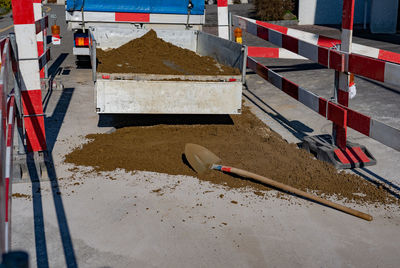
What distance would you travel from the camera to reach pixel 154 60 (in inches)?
289

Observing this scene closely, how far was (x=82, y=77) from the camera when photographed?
10812 millimetres

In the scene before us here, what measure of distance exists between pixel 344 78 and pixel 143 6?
21.3 ft

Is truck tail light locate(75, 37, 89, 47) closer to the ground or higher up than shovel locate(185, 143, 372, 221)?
higher up

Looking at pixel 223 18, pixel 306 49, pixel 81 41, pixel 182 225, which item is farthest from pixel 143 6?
pixel 182 225

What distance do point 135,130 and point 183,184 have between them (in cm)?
186

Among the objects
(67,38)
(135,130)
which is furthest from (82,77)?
(67,38)

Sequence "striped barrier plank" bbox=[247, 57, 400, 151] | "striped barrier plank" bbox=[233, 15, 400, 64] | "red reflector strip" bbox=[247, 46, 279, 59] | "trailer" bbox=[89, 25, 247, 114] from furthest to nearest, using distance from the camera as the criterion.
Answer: "red reflector strip" bbox=[247, 46, 279, 59] < "trailer" bbox=[89, 25, 247, 114] < "striped barrier plank" bbox=[233, 15, 400, 64] < "striped barrier plank" bbox=[247, 57, 400, 151]

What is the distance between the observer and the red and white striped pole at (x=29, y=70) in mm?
5137

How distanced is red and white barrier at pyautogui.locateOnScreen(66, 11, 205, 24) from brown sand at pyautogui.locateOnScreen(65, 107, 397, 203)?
463cm

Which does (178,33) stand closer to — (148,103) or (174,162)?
(148,103)

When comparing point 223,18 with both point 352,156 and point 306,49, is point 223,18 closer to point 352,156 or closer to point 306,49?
point 306,49

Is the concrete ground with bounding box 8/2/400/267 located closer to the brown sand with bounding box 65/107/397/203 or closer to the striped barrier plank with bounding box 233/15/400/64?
the brown sand with bounding box 65/107/397/203

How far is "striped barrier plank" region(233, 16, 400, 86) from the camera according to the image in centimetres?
448

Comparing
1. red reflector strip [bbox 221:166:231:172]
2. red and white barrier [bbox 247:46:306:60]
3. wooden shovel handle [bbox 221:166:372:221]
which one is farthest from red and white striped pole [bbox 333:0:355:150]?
red and white barrier [bbox 247:46:306:60]
